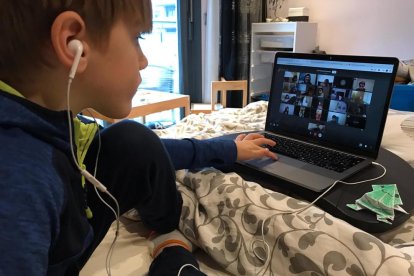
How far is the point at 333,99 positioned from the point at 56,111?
732mm

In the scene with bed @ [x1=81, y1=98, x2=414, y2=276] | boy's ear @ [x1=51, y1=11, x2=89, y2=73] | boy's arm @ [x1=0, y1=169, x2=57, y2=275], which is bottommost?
bed @ [x1=81, y1=98, x2=414, y2=276]

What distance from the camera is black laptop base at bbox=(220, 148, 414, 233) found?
613 mm

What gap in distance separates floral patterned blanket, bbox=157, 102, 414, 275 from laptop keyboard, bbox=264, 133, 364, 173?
0.64 feet

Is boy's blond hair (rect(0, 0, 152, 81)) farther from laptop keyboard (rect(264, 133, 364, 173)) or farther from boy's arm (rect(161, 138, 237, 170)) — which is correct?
laptop keyboard (rect(264, 133, 364, 173))

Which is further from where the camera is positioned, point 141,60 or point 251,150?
point 251,150

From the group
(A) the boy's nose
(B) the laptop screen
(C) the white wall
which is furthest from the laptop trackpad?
(C) the white wall

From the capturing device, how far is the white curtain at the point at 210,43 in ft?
9.59

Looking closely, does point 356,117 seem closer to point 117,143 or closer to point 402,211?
point 402,211

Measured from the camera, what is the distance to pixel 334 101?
92 centimetres

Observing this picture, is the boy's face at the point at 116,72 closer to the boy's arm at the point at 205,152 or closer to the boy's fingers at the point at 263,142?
the boy's arm at the point at 205,152

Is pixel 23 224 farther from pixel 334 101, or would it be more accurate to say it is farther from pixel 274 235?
pixel 334 101

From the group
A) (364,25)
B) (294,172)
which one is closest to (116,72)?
(294,172)

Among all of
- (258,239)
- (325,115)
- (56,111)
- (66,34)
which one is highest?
(66,34)

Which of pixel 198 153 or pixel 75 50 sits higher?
pixel 75 50
